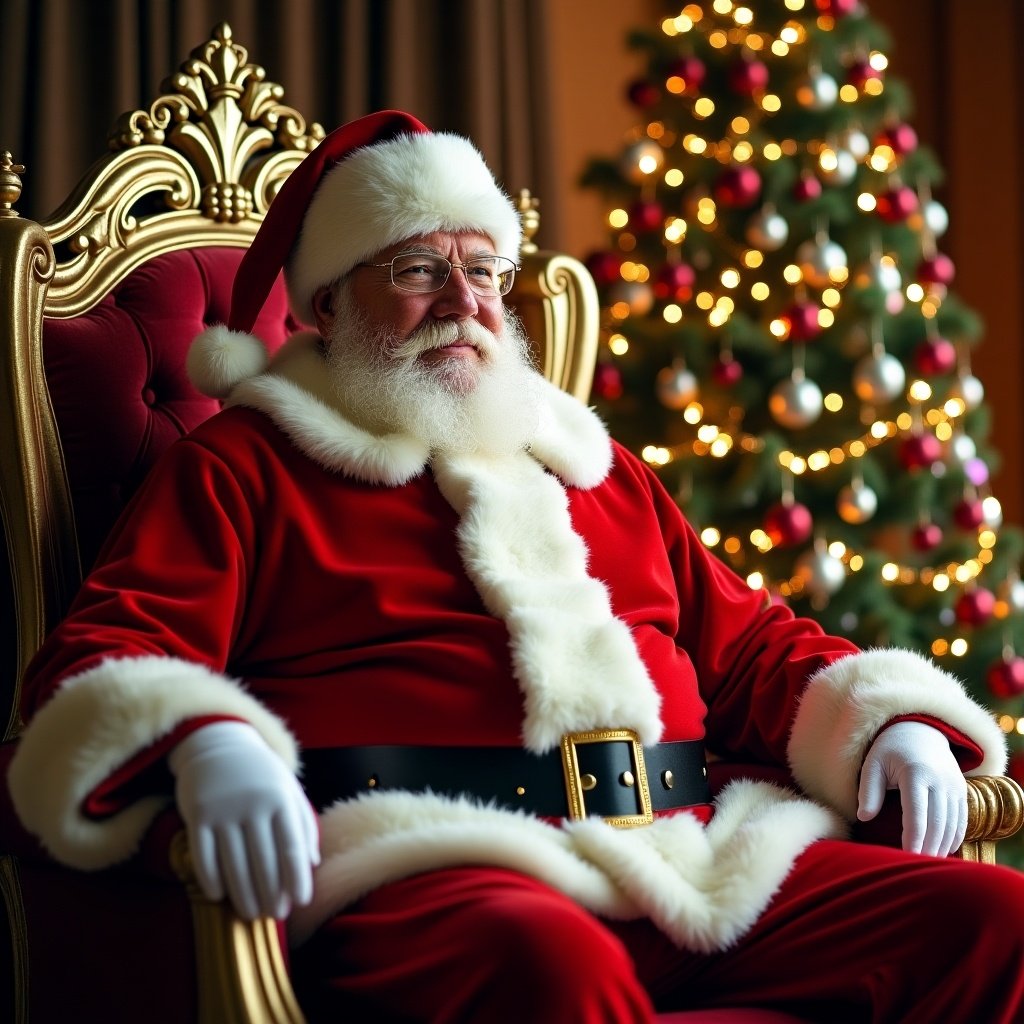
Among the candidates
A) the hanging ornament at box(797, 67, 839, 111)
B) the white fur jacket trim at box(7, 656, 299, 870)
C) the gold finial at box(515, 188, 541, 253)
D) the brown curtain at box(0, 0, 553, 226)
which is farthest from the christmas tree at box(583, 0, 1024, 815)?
the white fur jacket trim at box(7, 656, 299, 870)

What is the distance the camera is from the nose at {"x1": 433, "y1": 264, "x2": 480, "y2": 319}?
1.92m

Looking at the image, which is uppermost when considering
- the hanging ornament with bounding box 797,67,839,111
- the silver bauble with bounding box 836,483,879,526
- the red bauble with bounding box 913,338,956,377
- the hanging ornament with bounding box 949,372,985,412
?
the hanging ornament with bounding box 797,67,839,111

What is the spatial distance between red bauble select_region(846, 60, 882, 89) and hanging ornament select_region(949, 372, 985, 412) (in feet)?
2.89

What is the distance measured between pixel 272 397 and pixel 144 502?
→ 0.24 metres

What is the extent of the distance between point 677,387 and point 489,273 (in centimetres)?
177

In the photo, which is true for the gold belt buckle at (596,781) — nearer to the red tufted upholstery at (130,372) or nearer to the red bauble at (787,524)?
the red tufted upholstery at (130,372)

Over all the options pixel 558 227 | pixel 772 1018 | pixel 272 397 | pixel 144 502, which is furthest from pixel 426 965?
pixel 558 227

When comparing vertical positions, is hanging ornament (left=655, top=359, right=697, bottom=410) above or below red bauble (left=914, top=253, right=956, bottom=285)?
below

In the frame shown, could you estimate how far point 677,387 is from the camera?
146 inches

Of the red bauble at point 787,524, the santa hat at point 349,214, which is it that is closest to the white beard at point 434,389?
the santa hat at point 349,214

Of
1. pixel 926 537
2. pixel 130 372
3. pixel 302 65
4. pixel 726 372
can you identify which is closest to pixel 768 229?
pixel 726 372

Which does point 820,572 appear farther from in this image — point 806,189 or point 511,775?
point 511,775

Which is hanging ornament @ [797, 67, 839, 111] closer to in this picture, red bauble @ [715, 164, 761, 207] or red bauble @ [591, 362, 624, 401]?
red bauble @ [715, 164, 761, 207]

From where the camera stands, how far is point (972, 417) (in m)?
3.87
